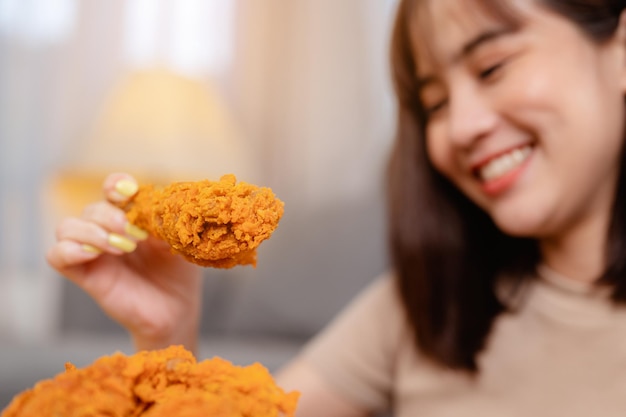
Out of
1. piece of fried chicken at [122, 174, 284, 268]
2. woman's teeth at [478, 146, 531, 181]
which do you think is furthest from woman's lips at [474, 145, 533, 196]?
piece of fried chicken at [122, 174, 284, 268]

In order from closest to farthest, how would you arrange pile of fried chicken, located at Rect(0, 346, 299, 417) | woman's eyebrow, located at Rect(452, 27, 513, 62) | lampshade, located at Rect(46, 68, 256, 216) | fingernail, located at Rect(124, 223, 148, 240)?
pile of fried chicken, located at Rect(0, 346, 299, 417) → fingernail, located at Rect(124, 223, 148, 240) → woman's eyebrow, located at Rect(452, 27, 513, 62) → lampshade, located at Rect(46, 68, 256, 216)

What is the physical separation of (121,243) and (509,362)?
570mm

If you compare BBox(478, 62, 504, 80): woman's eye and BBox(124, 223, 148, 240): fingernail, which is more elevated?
BBox(124, 223, 148, 240): fingernail

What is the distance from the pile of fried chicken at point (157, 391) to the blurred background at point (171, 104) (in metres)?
1.54

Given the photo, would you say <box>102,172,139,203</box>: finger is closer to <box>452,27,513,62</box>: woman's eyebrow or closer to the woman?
the woman

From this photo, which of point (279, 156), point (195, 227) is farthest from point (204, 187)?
point (279, 156)

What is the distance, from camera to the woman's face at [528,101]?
0.76 meters

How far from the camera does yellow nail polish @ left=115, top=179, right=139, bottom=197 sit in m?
0.53

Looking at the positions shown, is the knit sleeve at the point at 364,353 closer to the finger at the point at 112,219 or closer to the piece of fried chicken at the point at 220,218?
the finger at the point at 112,219

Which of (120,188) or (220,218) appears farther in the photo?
(120,188)

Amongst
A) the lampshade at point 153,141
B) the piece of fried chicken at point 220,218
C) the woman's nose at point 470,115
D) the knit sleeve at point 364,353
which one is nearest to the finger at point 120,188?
the piece of fried chicken at point 220,218

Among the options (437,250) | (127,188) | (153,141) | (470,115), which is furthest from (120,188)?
(153,141)

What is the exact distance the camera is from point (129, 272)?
633 millimetres

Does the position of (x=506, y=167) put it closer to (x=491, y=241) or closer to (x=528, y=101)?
(x=528, y=101)
